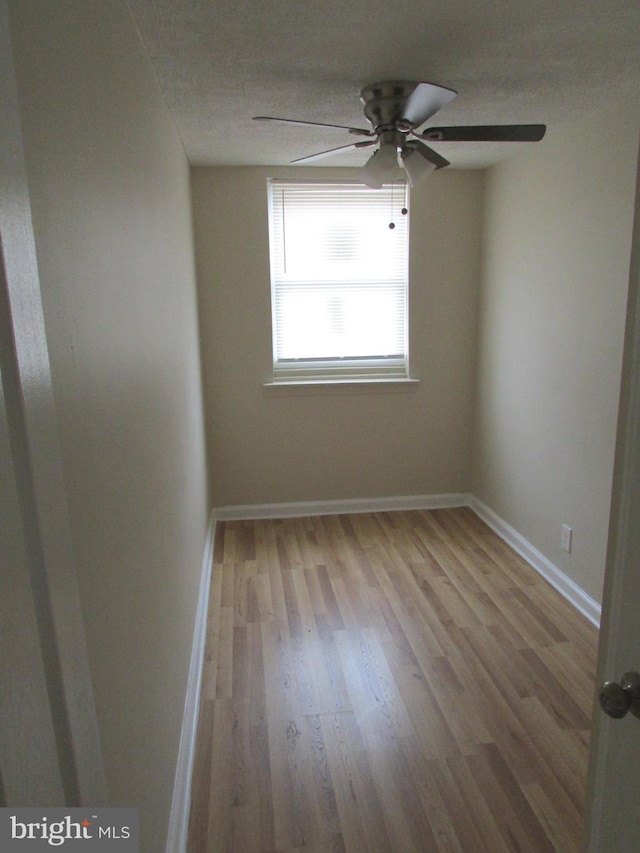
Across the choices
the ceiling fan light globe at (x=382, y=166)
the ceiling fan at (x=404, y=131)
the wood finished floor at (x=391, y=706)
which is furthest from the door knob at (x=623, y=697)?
the ceiling fan light globe at (x=382, y=166)

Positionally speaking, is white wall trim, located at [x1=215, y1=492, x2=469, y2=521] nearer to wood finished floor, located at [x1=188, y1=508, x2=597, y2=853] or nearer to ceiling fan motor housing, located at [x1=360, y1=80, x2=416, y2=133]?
wood finished floor, located at [x1=188, y1=508, x2=597, y2=853]

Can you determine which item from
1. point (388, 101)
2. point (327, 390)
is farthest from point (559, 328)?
point (327, 390)

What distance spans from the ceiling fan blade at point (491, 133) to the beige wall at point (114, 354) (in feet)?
3.53

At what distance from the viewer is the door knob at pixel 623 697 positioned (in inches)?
32.8

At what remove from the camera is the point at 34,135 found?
0.74 metres

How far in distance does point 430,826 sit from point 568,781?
1.65 feet

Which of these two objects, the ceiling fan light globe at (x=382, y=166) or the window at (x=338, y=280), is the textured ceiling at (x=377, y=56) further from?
the window at (x=338, y=280)

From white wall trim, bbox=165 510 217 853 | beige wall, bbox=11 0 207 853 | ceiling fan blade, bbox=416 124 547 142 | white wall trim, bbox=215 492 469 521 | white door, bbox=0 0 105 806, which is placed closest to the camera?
white door, bbox=0 0 105 806

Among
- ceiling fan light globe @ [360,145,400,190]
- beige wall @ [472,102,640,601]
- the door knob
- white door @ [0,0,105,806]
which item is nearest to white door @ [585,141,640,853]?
the door knob

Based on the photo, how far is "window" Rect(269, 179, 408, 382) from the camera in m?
3.81

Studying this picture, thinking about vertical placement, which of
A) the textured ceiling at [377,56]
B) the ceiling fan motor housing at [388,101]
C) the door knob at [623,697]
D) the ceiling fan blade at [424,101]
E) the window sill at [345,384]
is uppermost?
the textured ceiling at [377,56]

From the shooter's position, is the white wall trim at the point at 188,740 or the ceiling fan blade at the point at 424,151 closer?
the white wall trim at the point at 188,740

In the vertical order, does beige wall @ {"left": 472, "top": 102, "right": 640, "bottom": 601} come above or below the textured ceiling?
below

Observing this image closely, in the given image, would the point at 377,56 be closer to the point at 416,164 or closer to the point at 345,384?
the point at 416,164
